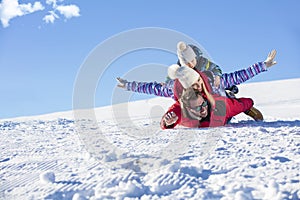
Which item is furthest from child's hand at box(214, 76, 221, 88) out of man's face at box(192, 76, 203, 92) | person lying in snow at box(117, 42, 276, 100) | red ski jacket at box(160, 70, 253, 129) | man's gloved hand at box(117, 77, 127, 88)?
man's gloved hand at box(117, 77, 127, 88)

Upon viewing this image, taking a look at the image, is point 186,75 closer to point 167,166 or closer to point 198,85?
point 198,85

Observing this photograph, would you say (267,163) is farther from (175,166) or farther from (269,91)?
(269,91)

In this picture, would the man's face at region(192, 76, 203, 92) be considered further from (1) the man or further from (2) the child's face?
(2) the child's face

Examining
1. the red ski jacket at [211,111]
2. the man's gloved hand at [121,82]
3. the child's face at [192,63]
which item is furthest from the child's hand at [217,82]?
the man's gloved hand at [121,82]

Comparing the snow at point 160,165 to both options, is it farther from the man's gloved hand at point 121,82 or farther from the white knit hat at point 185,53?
the man's gloved hand at point 121,82

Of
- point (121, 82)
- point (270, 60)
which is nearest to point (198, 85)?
point (270, 60)

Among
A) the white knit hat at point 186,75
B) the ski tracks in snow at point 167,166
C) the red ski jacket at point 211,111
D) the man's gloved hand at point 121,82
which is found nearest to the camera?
the ski tracks in snow at point 167,166

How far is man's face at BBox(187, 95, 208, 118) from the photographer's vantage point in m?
3.57

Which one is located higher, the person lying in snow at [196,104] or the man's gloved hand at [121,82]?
the man's gloved hand at [121,82]

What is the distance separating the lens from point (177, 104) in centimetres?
390

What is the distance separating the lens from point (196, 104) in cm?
360

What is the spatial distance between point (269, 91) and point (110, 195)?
10.9 m

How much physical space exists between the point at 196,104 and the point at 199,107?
59 millimetres

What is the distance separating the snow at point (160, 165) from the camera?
1914 mm
